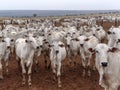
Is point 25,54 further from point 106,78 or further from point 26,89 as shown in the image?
point 106,78

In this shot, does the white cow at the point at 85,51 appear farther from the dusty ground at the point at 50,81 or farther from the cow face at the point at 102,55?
the cow face at the point at 102,55

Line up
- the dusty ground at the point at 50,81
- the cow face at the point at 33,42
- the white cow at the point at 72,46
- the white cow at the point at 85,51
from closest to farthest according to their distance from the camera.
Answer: the dusty ground at the point at 50,81, the cow face at the point at 33,42, the white cow at the point at 85,51, the white cow at the point at 72,46

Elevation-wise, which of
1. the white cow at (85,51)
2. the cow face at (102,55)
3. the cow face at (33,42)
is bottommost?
the white cow at (85,51)

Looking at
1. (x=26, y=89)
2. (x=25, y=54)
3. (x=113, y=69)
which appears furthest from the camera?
(x=25, y=54)

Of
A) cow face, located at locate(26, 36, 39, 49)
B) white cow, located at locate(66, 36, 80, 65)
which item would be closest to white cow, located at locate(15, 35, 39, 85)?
cow face, located at locate(26, 36, 39, 49)

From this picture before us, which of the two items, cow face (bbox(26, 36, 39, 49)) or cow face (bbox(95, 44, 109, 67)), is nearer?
cow face (bbox(95, 44, 109, 67))

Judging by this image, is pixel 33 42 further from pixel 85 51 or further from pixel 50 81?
pixel 85 51

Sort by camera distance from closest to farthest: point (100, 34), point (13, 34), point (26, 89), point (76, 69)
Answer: point (26, 89) < point (76, 69) < point (13, 34) < point (100, 34)

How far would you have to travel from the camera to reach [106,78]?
29.1 feet

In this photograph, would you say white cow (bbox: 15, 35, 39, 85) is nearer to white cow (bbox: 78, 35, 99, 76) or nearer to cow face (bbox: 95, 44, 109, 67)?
white cow (bbox: 78, 35, 99, 76)

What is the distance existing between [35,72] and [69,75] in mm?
1796

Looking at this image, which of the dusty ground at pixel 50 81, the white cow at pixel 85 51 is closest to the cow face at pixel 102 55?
the dusty ground at pixel 50 81

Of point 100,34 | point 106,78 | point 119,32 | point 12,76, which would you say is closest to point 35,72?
point 12,76

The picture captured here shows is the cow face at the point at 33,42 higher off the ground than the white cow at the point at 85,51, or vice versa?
the cow face at the point at 33,42
